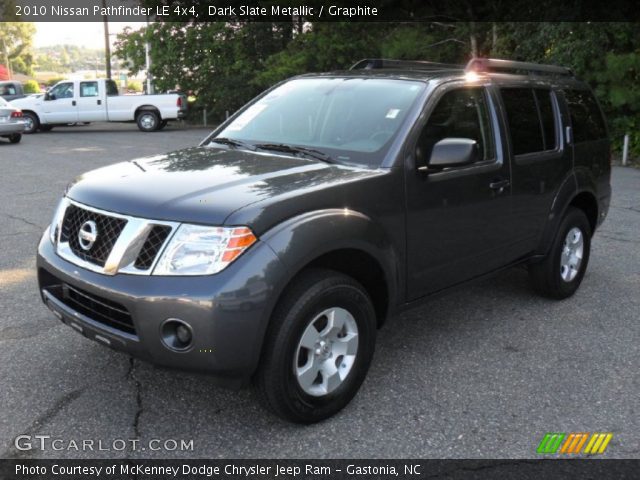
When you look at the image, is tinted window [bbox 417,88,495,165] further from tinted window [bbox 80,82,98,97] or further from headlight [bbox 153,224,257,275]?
tinted window [bbox 80,82,98,97]

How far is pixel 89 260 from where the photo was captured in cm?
319

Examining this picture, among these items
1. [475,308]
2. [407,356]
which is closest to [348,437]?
[407,356]

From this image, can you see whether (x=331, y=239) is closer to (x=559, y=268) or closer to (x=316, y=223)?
(x=316, y=223)

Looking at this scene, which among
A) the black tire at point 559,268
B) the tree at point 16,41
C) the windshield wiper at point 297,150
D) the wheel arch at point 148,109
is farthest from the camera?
the tree at point 16,41

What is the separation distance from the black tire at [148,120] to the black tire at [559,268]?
20.3 m

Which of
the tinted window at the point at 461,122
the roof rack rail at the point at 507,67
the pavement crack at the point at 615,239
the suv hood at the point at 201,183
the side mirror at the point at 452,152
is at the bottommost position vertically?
the pavement crack at the point at 615,239

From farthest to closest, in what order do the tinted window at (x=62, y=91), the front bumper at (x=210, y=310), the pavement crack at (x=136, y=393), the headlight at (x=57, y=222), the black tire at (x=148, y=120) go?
the black tire at (x=148, y=120) → the tinted window at (x=62, y=91) → the headlight at (x=57, y=222) → the pavement crack at (x=136, y=393) → the front bumper at (x=210, y=310)

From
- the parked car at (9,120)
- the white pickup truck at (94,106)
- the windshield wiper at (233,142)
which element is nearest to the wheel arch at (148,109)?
the white pickup truck at (94,106)

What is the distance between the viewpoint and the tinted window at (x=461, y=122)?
154 inches

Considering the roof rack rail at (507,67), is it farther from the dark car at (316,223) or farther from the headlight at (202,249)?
the headlight at (202,249)

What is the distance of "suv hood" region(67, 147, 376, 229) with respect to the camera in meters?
3.02

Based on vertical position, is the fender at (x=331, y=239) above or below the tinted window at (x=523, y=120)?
below

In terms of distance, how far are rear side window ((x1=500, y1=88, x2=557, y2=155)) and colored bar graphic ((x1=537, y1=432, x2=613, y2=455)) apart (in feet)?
6.48

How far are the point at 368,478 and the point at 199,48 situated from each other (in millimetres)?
24598
